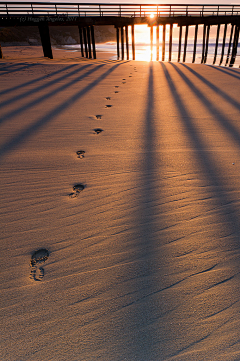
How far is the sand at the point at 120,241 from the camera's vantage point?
3.87 feet

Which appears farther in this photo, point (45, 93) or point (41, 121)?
point (45, 93)

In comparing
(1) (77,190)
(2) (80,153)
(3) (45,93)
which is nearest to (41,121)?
(2) (80,153)

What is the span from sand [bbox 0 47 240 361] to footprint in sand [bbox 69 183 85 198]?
0.04 feet

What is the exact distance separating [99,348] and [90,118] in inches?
145

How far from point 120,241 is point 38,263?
62 cm

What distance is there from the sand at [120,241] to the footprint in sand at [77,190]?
11 mm

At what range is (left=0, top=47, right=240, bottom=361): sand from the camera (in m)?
1.18

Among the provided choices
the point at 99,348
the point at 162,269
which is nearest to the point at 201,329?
the point at 162,269

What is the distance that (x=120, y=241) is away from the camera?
67.7 inches

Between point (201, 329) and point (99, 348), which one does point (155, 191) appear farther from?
point (99, 348)

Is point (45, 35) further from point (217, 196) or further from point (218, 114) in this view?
point (217, 196)

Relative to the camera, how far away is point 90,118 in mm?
4160

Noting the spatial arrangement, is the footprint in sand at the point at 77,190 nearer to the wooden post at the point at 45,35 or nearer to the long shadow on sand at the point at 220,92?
the long shadow on sand at the point at 220,92

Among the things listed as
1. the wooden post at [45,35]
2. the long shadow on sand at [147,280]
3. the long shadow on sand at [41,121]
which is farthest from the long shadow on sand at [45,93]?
the wooden post at [45,35]
